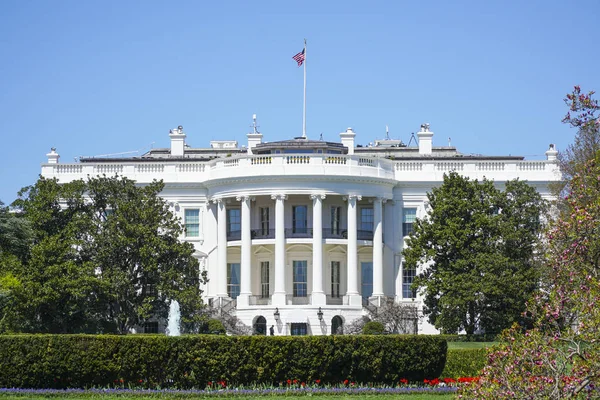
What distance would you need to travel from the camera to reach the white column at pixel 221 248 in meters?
62.2

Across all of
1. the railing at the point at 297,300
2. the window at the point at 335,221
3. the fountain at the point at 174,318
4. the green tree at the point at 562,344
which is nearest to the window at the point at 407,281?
the window at the point at 335,221

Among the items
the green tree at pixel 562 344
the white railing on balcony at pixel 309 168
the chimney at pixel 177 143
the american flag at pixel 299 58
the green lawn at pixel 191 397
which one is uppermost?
the american flag at pixel 299 58

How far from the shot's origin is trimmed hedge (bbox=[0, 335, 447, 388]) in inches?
1193

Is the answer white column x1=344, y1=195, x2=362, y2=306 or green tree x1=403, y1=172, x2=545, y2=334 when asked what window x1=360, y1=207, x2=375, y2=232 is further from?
green tree x1=403, y1=172, x2=545, y2=334

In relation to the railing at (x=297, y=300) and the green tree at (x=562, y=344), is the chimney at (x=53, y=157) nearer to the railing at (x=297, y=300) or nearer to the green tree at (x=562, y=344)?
the railing at (x=297, y=300)

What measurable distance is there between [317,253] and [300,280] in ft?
10.1

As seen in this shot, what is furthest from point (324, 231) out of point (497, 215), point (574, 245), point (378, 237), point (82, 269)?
point (574, 245)

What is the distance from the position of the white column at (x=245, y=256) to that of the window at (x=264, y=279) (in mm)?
2380

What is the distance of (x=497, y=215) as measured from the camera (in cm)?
5488

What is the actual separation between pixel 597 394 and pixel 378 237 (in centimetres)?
4503

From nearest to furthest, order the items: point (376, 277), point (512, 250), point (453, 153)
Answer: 1. point (512, 250)
2. point (376, 277)
3. point (453, 153)

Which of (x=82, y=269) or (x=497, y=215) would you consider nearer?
(x=82, y=269)

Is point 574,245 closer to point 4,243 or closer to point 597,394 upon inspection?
point 597,394

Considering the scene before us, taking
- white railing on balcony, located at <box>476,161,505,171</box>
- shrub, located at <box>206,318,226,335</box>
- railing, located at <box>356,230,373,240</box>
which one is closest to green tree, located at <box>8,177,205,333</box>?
shrub, located at <box>206,318,226,335</box>
